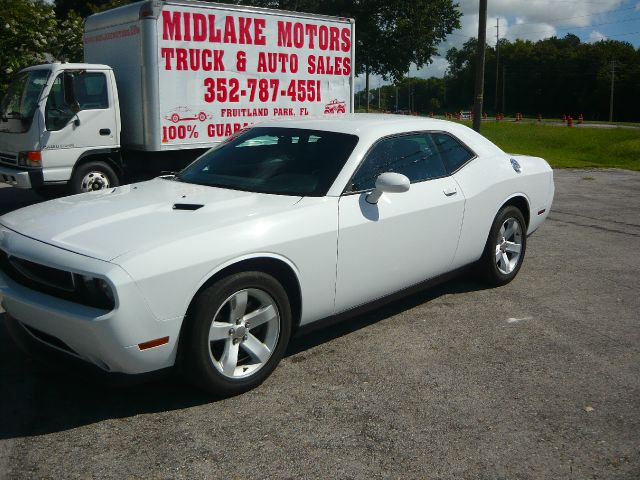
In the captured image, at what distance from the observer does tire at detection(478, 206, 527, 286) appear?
561cm

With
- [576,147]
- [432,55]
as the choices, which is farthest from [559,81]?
[576,147]

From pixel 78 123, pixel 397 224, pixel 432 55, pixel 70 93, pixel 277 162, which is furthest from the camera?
pixel 432 55

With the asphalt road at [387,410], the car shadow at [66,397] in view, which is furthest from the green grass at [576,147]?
the car shadow at [66,397]

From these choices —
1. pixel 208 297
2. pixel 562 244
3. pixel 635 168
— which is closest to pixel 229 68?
pixel 562 244

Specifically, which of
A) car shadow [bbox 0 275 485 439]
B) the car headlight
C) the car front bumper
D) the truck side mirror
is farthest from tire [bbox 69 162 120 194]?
the car headlight

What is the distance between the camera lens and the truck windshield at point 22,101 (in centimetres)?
933

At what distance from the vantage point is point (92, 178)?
9.79m

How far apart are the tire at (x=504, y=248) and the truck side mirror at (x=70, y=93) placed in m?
6.42

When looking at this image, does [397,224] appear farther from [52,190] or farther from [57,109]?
[52,190]

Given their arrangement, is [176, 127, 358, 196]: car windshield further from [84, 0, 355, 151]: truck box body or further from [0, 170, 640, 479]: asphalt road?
[84, 0, 355, 151]: truck box body

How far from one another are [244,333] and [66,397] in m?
1.05

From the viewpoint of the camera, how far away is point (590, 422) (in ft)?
11.3

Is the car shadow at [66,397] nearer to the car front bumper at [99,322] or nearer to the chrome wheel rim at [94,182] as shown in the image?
the car front bumper at [99,322]

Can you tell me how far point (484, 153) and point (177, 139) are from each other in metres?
5.62
